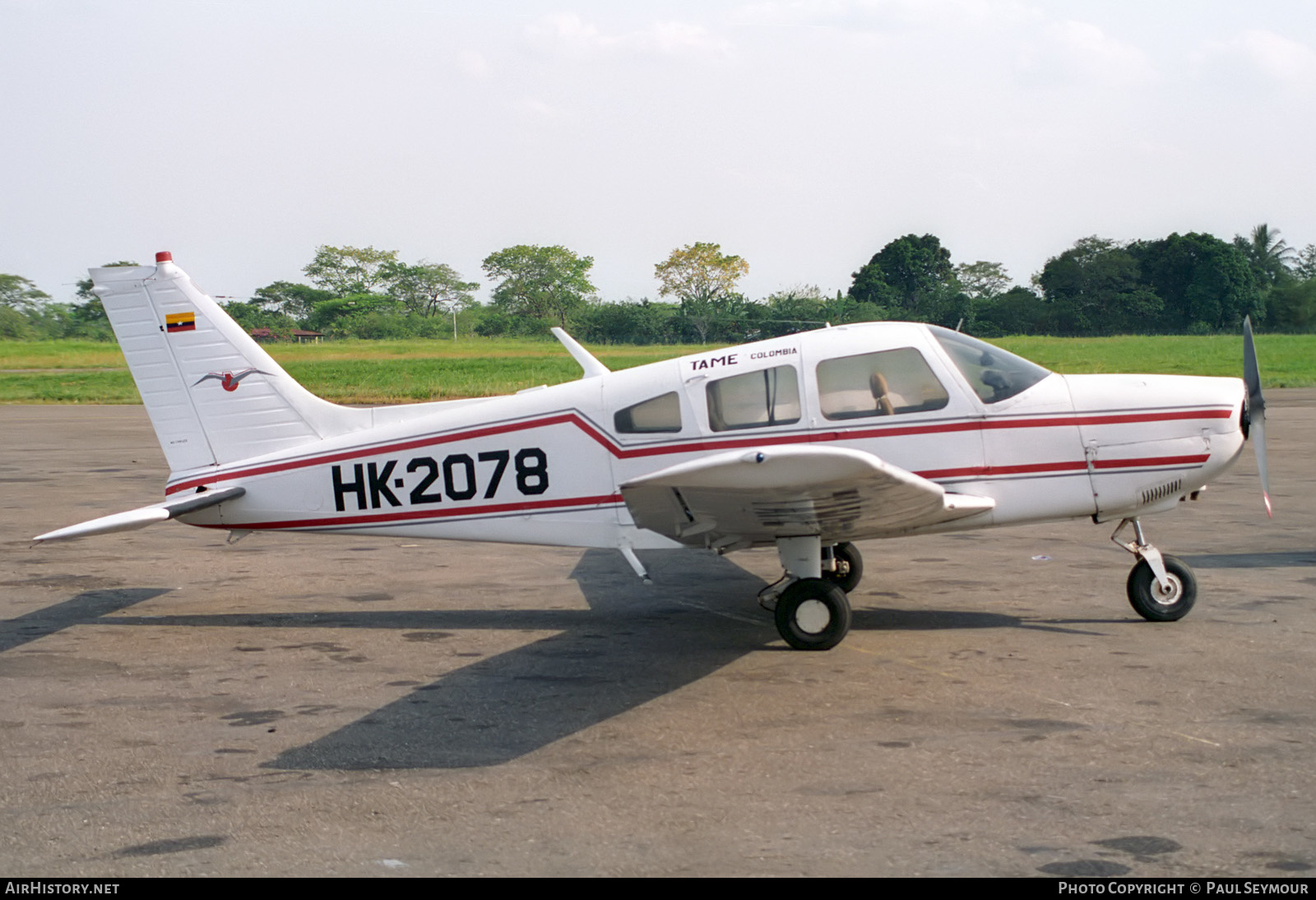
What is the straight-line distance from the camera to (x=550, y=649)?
7.57 metres

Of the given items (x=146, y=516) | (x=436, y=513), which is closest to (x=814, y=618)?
(x=436, y=513)

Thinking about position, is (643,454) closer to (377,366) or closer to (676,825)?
(676,825)

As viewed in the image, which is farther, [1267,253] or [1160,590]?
[1267,253]

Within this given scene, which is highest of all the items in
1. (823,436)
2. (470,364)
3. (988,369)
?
(470,364)

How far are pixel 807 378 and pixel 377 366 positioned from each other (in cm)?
4677

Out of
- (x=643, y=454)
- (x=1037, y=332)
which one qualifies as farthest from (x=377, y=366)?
(x=643, y=454)

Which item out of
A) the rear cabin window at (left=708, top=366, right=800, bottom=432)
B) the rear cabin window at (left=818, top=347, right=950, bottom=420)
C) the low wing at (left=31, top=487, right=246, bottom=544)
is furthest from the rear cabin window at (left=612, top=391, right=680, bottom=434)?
the low wing at (left=31, top=487, right=246, bottom=544)

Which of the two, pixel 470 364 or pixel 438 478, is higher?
pixel 470 364

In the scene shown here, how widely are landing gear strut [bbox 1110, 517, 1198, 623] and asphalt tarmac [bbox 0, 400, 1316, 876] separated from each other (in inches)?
5.7

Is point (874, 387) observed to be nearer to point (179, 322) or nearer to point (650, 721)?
point (650, 721)

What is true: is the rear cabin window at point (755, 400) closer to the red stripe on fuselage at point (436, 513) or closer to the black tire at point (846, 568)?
the red stripe on fuselage at point (436, 513)

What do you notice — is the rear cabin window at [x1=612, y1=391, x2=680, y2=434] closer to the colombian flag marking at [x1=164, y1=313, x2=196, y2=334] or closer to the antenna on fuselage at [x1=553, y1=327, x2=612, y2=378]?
the antenna on fuselage at [x1=553, y1=327, x2=612, y2=378]

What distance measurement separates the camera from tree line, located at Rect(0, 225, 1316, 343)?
41969mm

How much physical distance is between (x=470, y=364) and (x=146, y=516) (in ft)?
146
